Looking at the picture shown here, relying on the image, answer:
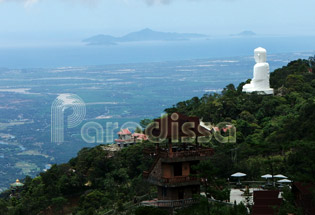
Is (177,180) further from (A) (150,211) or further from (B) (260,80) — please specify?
(B) (260,80)

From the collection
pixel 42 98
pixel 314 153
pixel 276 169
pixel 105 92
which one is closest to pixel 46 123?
pixel 42 98

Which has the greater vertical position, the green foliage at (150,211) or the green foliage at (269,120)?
the green foliage at (269,120)

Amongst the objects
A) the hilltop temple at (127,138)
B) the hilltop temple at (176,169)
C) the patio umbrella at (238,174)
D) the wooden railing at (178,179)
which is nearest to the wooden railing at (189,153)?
the hilltop temple at (176,169)

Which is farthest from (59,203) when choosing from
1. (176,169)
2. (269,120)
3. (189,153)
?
(269,120)

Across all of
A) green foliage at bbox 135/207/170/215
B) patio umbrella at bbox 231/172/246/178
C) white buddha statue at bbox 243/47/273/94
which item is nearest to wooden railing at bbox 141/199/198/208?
green foliage at bbox 135/207/170/215

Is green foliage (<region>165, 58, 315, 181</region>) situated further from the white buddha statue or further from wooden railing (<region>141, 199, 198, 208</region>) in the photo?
wooden railing (<region>141, 199, 198, 208</region>)

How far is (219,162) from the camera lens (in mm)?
31734

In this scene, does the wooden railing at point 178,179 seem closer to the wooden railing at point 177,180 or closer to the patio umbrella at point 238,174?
the wooden railing at point 177,180

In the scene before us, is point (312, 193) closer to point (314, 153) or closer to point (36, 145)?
point (314, 153)

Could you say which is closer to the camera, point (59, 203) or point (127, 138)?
point (59, 203)

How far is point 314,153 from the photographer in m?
24.6

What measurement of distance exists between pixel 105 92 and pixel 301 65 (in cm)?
7792

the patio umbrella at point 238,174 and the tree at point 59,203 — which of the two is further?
the tree at point 59,203

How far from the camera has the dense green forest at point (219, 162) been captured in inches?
1075
